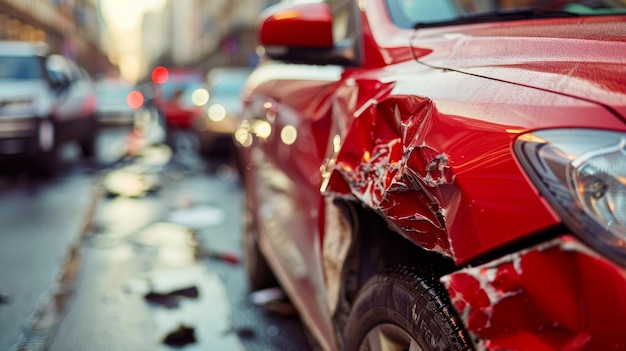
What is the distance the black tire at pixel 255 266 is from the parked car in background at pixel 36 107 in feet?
21.9

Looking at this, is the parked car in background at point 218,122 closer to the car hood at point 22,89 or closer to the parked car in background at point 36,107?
the parked car in background at point 36,107

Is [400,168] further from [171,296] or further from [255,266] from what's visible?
[171,296]

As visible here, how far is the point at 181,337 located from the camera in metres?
3.92

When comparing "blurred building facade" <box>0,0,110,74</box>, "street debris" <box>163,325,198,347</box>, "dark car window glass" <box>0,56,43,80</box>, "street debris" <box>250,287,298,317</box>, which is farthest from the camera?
"blurred building facade" <box>0,0,110,74</box>

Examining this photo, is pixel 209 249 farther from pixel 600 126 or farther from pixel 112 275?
pixel 600 126

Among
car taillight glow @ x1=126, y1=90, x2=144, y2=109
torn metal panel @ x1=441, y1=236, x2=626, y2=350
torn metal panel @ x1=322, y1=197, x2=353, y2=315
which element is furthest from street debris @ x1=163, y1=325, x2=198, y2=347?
car taillight glow @ x1=126, y1=90, x2=144, y2=109

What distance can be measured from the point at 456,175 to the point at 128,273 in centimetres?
413

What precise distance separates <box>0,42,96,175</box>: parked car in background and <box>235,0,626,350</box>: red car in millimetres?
8118

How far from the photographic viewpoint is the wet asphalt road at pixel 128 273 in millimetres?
3994

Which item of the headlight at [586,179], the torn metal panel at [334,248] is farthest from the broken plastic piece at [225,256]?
the headlight at [586,179]

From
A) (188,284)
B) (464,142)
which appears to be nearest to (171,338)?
(188,284)

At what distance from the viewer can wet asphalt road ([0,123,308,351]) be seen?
3994mm

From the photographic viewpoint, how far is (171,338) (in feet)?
12.8

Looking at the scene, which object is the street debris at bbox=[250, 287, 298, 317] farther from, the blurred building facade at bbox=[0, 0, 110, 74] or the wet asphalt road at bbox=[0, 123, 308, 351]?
the blurred building facade at bbox=[0, 0, 110, 74]
